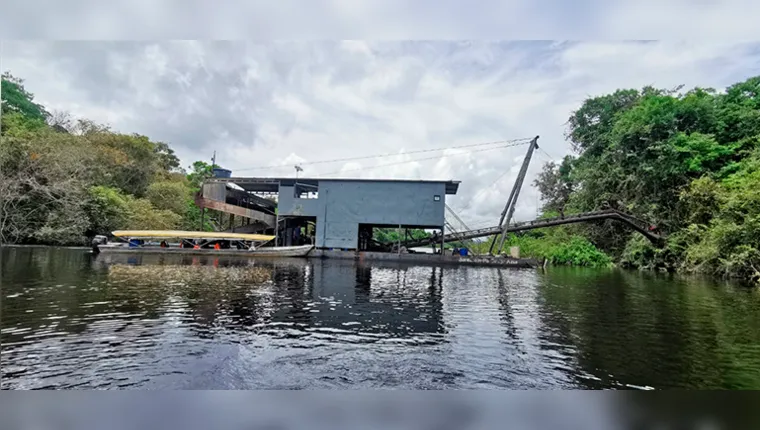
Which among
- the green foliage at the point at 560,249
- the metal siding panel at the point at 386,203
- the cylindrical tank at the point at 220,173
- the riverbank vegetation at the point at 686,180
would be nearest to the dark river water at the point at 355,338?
the riverbank vegetation at the point at 686,180

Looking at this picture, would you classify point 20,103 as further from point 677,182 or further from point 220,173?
point 677,182

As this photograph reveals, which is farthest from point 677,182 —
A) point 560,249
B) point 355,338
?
point 355,338

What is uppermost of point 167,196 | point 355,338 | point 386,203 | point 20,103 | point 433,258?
point 20,103

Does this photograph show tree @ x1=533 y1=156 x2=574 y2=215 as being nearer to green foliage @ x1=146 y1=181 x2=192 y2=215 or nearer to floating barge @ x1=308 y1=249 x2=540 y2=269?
floating barge @ x1=308 y1=249 x2=540 y2=269

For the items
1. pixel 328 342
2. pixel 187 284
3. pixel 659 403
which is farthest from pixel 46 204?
pixel 659 403

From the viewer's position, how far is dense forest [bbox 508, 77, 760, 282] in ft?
62.3

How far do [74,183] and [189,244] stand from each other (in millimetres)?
9639

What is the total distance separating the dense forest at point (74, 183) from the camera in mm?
25766

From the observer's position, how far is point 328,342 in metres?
6.07

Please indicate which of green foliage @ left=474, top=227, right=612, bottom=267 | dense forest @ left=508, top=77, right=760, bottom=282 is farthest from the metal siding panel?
dense forest @ left=508, top=77, right=760, bottom=282

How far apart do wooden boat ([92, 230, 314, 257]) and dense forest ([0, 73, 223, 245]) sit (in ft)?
15.3

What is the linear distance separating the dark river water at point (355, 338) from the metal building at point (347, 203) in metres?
14.2

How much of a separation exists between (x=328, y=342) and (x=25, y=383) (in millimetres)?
3379

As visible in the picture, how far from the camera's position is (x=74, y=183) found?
27.5 meters
